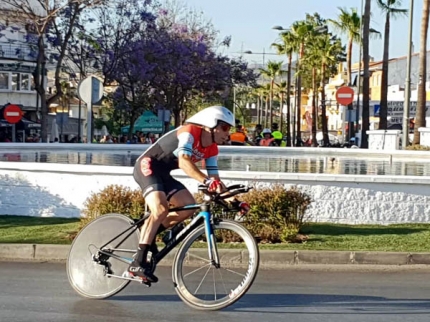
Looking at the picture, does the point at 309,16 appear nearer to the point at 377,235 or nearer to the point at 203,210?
the point at 377,235

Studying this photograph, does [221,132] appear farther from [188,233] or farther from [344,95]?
[344,95]

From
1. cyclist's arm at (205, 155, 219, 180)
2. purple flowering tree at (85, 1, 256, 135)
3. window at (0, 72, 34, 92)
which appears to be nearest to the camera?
cyclist's arm at (205, 155, 219, 180)

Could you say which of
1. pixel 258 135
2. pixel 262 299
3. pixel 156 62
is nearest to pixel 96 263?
pixel 262 299

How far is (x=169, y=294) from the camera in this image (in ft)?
26.0

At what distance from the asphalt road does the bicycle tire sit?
0.38ft

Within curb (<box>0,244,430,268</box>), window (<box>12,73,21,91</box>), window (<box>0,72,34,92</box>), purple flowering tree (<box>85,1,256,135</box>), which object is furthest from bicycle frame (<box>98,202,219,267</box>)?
window (<box>12,73,21,91</box>)

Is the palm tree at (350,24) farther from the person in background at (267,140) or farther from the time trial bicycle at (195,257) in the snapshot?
the time trial bicycle at (195,257)

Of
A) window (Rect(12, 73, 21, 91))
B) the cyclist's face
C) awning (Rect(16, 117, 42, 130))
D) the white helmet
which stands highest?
window (Rect(12, 73, 21, 91))

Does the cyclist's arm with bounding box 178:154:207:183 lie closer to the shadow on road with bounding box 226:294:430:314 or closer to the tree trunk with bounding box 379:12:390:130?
the shadow on road with bounding box 226:294:430:314

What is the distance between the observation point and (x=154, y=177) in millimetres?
7074

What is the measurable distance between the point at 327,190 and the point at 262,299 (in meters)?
4.63

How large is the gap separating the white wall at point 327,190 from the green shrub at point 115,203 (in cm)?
107

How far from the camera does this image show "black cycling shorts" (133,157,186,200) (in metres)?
7.05

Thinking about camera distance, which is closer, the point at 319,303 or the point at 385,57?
the point at 319,303
